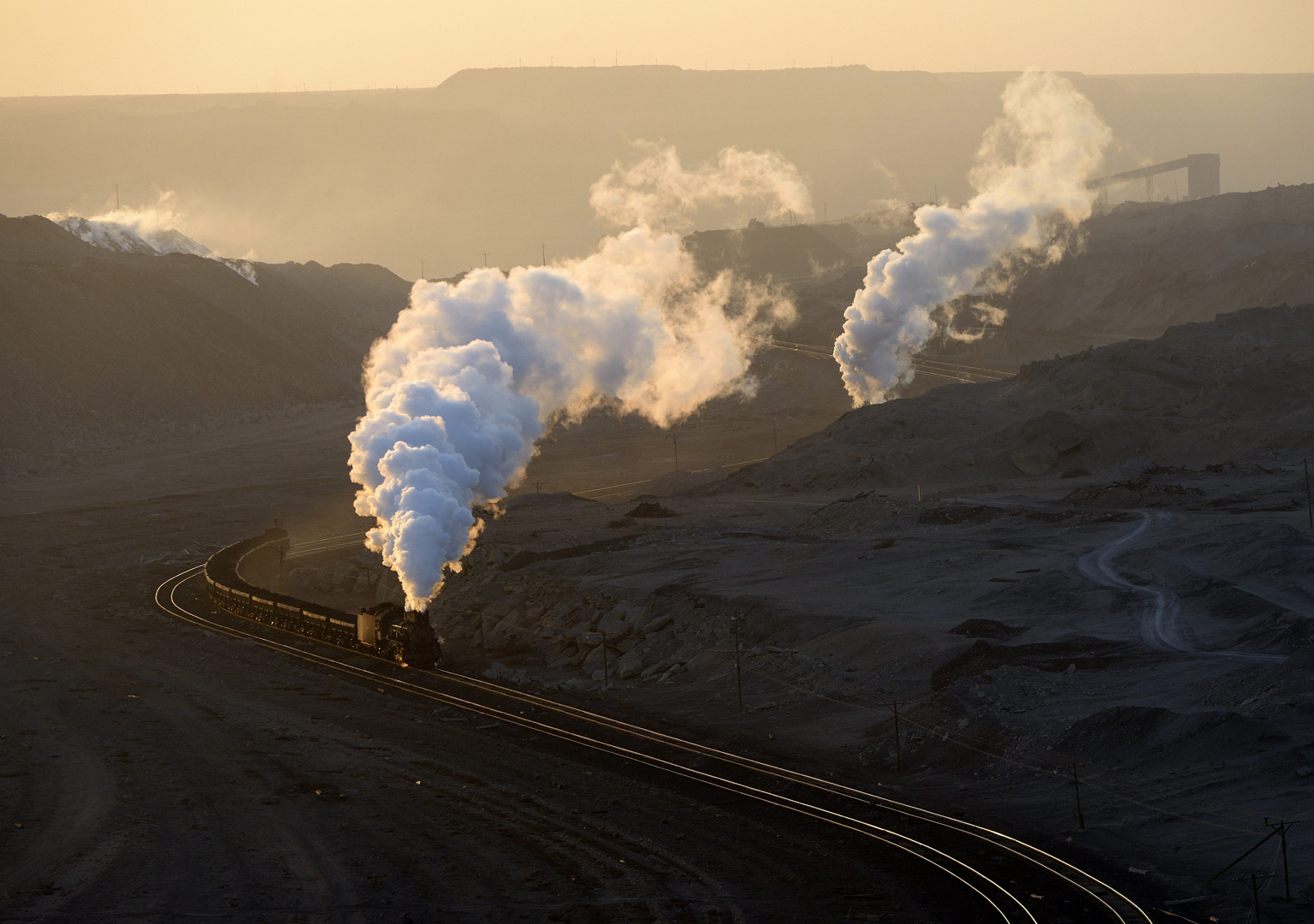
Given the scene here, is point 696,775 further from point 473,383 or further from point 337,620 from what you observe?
point 473,383

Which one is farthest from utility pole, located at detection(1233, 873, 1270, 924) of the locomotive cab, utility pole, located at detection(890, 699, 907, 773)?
the locomotive cab

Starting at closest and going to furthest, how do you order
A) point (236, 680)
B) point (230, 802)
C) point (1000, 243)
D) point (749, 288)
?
point (230, 802)
point (236, 680)
point (1000, 243)
point (749, 288)

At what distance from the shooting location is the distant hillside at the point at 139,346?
136375 mm

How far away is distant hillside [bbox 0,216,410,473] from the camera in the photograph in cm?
13638

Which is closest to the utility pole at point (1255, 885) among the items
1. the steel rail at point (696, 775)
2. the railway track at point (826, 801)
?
the railway track at point (826, 801)

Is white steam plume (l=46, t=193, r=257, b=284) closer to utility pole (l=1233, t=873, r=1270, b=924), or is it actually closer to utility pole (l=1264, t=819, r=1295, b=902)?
utility pole (l=1233, t=873, r=1270, b=924)

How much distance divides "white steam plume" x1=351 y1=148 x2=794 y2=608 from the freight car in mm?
1254

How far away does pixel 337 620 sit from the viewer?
5947cm

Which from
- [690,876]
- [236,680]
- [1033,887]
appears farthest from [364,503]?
[1033,887]

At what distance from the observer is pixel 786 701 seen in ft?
159

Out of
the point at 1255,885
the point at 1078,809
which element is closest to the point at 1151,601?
the point at 1078,809

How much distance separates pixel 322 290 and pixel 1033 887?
178773 mm

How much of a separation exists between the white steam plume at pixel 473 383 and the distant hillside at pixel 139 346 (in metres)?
57.1

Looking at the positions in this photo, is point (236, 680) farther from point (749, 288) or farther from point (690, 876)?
point (749, 288)
